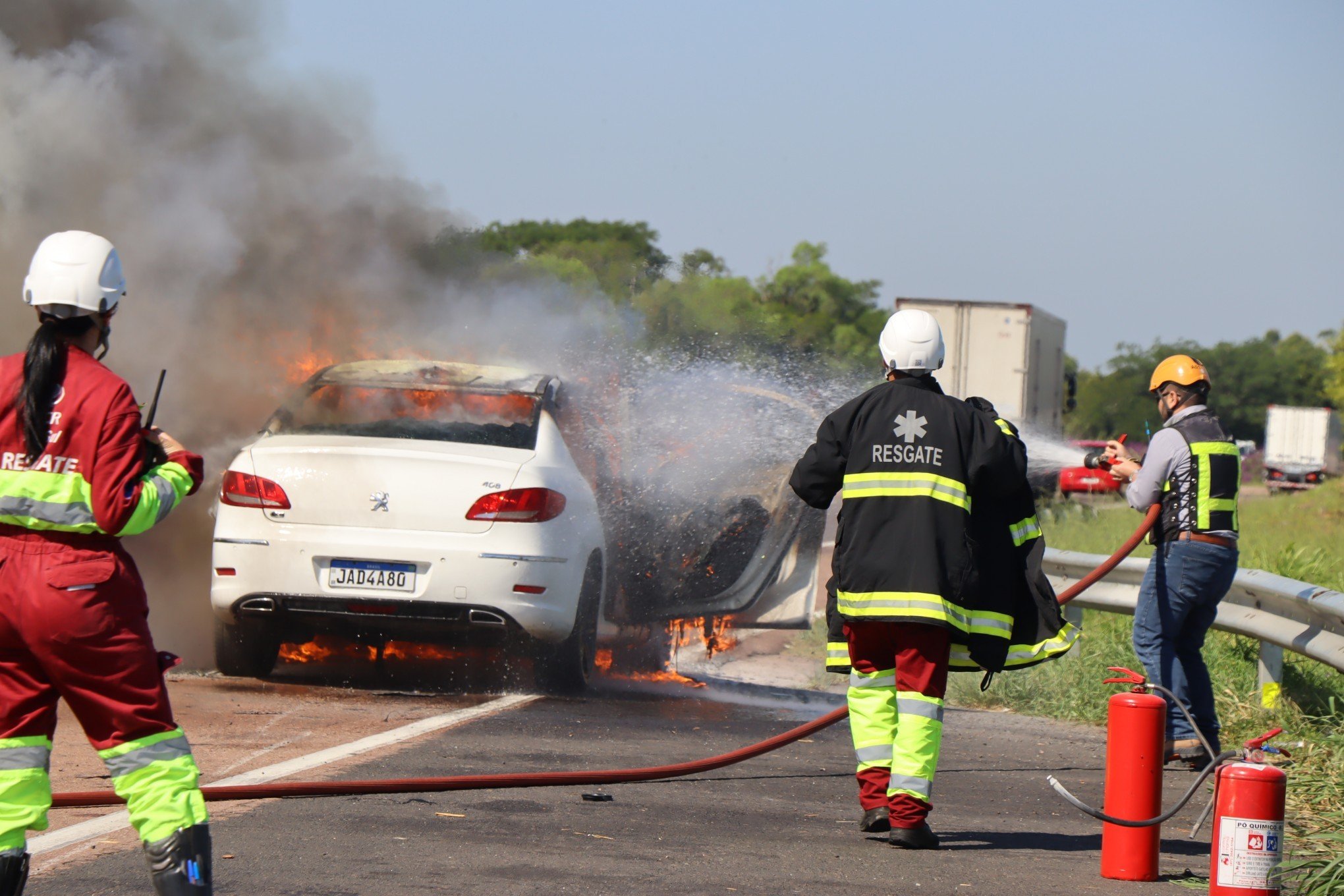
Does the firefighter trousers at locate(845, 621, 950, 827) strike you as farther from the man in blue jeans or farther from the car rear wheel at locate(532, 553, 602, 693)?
the car rear wheel at locate(532, 553, 602, 693)

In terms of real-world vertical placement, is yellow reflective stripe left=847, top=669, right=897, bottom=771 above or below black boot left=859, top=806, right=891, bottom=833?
above

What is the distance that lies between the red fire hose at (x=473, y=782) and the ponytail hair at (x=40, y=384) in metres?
1.59

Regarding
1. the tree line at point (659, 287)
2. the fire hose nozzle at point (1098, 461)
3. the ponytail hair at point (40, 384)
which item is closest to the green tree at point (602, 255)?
the tree line at point (659, 287)

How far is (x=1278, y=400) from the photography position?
82.1 metres

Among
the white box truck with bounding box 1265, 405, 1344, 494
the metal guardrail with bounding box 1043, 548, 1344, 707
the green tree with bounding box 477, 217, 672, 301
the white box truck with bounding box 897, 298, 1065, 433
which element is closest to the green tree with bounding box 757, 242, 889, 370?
the white box truck with bounding box 1265, 405, 1344, 494

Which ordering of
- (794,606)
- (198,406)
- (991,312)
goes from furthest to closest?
1. (991,312)
2. (198,406)
3. (794,606)

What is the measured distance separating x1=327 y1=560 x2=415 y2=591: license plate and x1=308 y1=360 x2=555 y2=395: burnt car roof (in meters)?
1.15

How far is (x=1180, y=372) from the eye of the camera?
24.4ft

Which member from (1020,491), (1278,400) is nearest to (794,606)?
(1020,491)

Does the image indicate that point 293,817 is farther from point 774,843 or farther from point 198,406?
point 198,406

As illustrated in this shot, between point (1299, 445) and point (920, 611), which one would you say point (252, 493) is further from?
point (1299, 445)

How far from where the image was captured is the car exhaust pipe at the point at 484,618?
7.50 m

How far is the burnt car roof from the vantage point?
27.1 feet

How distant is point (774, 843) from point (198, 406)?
273 inches
